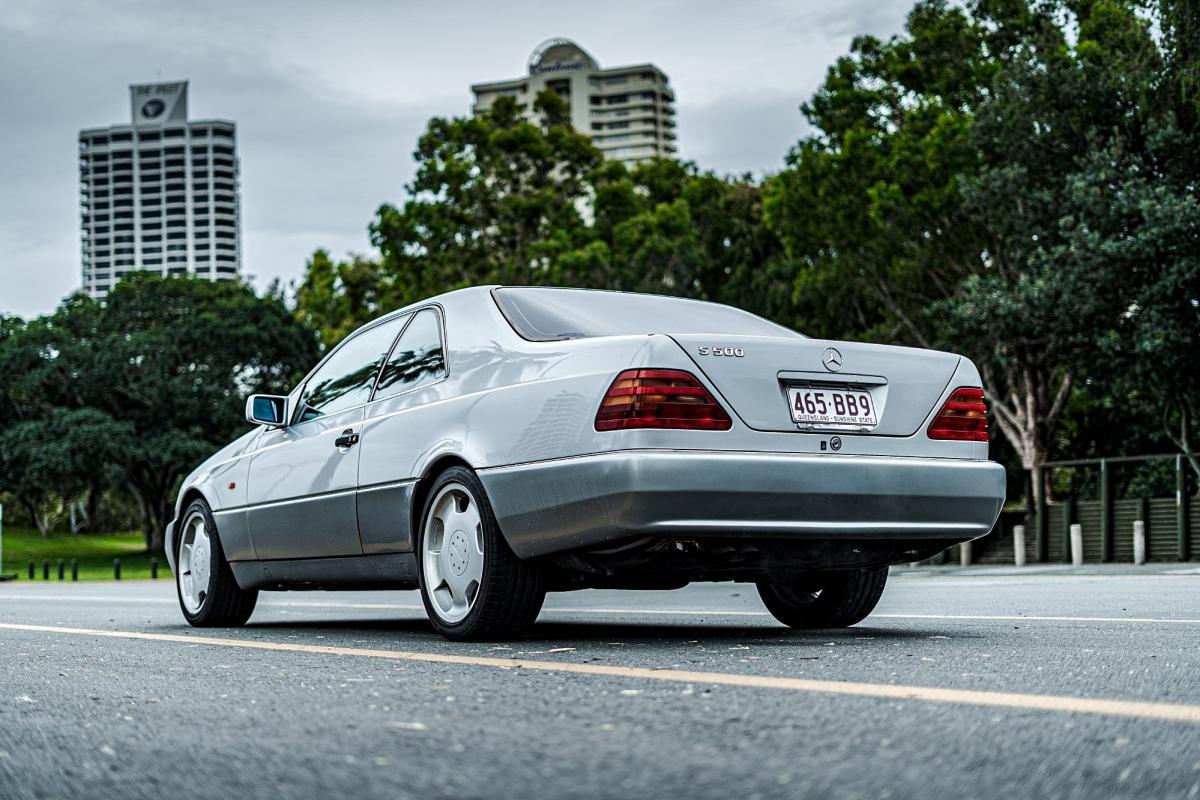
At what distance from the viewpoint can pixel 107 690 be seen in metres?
4.94

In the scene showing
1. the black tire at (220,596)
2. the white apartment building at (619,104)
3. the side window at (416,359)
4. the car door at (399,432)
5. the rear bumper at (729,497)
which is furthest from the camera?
the white apartment building at (619,104)

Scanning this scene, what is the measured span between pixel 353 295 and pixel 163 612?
3526 cm

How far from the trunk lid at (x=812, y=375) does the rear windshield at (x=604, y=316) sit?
53 cm

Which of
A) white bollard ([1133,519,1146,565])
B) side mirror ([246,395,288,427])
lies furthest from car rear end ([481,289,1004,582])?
white bollard ([1133,519,1146,565])

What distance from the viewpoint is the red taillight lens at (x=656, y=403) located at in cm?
571

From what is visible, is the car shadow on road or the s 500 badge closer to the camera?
the s 500 badge

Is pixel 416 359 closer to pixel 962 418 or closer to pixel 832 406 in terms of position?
pixel 832 406

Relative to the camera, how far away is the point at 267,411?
8.20 meters

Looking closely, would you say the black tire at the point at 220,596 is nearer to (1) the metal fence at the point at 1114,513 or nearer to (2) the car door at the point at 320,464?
(2) the car door at the point at 320,464

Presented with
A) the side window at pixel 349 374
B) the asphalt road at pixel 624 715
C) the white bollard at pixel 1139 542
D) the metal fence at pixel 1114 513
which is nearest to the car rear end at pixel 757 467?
the asphalt road at pixel 624 715

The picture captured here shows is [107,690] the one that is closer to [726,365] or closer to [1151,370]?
[726,365]

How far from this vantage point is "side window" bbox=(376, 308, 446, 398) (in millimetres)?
6969

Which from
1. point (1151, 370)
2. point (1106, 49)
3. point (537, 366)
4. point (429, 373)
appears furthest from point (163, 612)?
point (1106, 49)

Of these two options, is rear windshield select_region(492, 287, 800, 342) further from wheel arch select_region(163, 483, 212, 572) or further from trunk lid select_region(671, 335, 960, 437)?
wheel arch select_region(163, 483, 212, 572)
